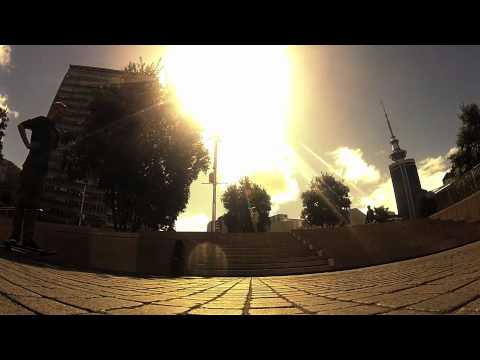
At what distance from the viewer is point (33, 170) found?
3.83 meters

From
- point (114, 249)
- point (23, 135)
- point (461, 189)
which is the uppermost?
point (461, 189)

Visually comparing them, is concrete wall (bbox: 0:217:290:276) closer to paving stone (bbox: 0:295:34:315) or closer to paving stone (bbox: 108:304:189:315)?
paving stone (bbox: 0:295:34:315)

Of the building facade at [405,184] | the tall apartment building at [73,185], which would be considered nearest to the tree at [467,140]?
the building facade at [405,184]

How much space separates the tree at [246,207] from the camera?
3906cm

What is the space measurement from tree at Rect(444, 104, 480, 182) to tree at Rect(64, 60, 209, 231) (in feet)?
92.8

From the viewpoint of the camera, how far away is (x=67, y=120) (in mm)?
62844

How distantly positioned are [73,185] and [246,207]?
161 feet

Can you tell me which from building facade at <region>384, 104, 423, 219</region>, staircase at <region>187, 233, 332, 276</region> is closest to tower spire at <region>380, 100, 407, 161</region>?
building facade at <region>384, 104, 423, 219</region>

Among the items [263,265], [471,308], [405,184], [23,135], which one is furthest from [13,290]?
[405,184]

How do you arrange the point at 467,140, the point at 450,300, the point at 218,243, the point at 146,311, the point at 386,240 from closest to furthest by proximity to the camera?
the point at 146,311
the point at 450,300
the point at 386,240
the point at 218,243
the point at 467,140

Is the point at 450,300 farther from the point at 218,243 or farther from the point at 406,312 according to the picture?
the point at 218,243

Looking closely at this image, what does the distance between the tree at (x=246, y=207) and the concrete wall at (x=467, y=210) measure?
25.8 metres

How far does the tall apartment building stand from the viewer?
59031 mm
